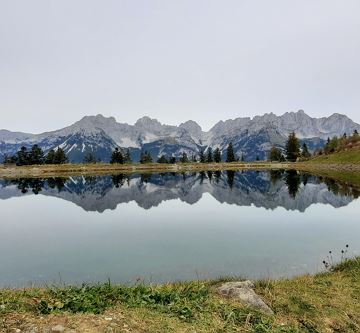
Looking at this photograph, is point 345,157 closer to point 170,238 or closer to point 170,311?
point 170,238

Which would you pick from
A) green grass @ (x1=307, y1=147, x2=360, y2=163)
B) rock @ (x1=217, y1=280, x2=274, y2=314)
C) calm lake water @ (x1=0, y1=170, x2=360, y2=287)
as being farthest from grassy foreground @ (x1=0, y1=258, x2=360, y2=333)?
green grass @ (x1=307, y1=147, x2=360, y2=163)

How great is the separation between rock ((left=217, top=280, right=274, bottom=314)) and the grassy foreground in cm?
38

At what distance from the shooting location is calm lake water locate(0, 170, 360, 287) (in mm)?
24734

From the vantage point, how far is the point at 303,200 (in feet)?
214

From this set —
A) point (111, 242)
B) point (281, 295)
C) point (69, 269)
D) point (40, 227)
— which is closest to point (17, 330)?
point (281, 295)

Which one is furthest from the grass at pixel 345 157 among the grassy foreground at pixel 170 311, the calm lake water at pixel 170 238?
the grassy foreground at pixel 170 311

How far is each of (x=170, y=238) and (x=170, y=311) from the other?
23.2 m

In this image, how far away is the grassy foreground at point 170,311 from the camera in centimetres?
1095

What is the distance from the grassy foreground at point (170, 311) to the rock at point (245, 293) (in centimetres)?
38

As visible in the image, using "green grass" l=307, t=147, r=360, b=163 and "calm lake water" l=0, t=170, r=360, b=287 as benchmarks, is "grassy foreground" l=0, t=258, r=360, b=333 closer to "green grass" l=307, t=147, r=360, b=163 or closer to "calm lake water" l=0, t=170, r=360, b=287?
"calm lake water" l=0, t=170, r=360, b=287

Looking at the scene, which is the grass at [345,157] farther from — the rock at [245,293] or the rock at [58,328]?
the rock at [58,328]

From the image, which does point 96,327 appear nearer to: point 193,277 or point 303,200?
point 193,277

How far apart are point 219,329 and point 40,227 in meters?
36.2

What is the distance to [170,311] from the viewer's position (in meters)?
12.5
